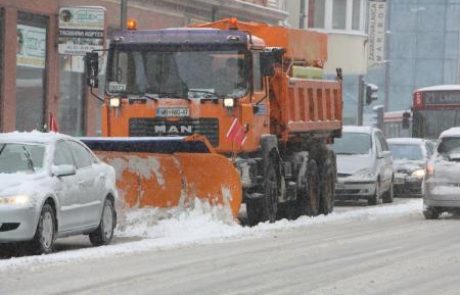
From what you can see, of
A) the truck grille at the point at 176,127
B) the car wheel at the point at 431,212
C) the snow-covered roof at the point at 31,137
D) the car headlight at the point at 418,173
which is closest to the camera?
the snow-covered roof at the point at 31,137

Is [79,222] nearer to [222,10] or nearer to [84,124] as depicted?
[84,124]

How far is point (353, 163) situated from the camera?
2870 centimetres

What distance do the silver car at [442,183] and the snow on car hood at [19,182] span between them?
9.70 m

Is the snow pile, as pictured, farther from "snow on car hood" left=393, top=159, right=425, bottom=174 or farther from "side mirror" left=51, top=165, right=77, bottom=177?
"snow on car hood" left=393, top=159, right=425, bottom=174

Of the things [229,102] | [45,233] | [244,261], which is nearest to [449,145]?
[229,102]

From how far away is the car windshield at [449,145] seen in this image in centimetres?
2378

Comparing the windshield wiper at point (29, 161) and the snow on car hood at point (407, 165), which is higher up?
the windshield wiper at point (29, 161)

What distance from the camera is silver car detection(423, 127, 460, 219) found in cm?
2319

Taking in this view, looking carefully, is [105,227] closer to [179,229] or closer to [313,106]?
[179,229]

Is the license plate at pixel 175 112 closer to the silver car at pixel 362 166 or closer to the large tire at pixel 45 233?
the large tire at pixel 45 233

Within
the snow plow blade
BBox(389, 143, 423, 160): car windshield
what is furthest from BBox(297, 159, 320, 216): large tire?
BBox(389, 143, 423, 160): car windshield

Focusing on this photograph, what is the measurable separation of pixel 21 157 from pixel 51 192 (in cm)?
89

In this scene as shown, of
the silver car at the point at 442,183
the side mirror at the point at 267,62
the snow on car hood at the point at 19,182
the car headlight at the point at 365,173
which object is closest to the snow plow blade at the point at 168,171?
the side mirror at the point at 267,62

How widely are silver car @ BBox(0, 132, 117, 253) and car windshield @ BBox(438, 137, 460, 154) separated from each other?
820 cm
